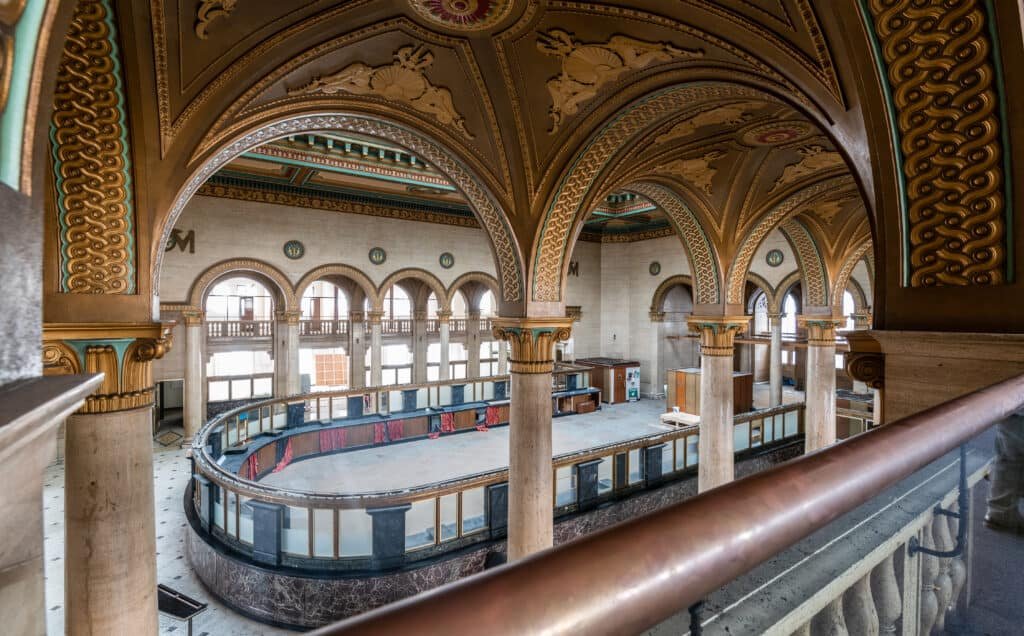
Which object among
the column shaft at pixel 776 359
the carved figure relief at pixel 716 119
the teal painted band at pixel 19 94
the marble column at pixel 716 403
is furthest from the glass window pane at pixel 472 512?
the column shaft at pixel 776 359

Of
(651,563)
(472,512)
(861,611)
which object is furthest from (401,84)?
(472,512)

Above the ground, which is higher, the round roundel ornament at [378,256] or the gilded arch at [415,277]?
the round roundel ornament at [378,256]

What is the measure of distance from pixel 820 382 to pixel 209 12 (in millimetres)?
10558

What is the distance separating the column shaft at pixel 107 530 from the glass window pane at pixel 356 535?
2207 millimetres

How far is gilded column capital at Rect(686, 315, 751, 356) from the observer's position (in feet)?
26.4

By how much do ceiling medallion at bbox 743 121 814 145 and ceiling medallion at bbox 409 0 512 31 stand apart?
351 cm

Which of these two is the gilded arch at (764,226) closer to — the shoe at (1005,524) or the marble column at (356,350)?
the shoe at (1005,524)

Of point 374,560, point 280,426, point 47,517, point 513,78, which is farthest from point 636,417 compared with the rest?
point 47,517

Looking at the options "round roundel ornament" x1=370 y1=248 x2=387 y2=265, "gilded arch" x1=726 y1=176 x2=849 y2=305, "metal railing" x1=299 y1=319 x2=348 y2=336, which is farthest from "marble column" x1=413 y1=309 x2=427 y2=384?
"gilded arch" x1=726 y1=176 x2=849 y2=305

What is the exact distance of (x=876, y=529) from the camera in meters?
1.06

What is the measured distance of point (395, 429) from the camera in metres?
11.8

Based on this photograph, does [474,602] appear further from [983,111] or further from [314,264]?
[314,264]

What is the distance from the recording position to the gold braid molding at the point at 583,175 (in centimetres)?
487

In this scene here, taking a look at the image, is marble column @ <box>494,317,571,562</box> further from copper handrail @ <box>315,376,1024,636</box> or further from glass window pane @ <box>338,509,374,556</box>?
copper handrail @ <box>315,376,1024,636</box>
